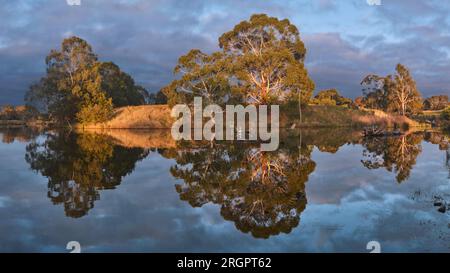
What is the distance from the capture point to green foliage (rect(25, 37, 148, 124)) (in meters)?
62.0

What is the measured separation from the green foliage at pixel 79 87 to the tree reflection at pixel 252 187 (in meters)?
45.2

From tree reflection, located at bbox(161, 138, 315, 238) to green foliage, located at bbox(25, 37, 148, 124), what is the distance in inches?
1779

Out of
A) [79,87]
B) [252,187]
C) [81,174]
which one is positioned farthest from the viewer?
[79,87]

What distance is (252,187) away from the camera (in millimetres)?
12727

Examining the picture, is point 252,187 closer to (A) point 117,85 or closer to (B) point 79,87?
(B) point 79,87

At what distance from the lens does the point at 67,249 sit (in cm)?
724

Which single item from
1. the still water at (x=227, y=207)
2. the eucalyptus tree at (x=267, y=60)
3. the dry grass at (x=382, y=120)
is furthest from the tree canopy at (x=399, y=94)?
the still water at (x=227, y=207)

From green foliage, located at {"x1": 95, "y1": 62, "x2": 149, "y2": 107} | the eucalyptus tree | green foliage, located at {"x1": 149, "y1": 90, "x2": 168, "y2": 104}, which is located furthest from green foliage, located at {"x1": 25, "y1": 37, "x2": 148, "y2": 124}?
the eucalyptus tree

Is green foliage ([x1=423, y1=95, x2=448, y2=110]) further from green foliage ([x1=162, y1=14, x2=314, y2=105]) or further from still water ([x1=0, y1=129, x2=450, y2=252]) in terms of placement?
still water ([x1=0, y1=129, x2=450, y2=252])

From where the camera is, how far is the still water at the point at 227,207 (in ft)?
25.0

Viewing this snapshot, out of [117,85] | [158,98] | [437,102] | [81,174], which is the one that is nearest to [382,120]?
[117,85]

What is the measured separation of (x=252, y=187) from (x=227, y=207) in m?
2.50

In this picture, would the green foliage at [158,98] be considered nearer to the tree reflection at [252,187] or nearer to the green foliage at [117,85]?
the green foliage at [117,85]
